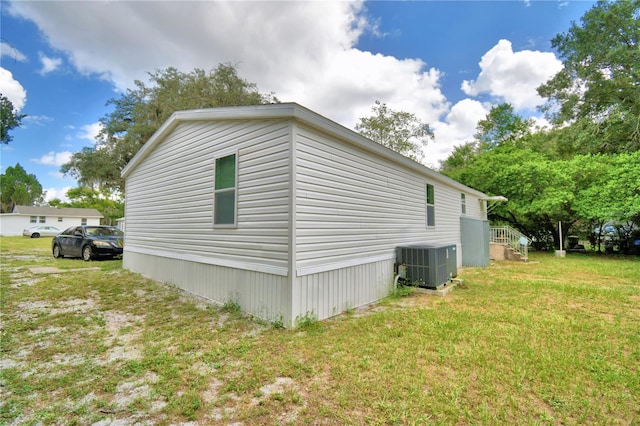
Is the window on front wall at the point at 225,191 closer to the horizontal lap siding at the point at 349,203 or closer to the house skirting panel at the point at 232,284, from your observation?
the house skirting panel at the point at 232,284

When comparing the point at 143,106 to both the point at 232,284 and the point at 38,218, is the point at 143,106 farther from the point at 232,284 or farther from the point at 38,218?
the point at 38,218

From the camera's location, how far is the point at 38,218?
106ft

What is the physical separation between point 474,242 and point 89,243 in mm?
14820

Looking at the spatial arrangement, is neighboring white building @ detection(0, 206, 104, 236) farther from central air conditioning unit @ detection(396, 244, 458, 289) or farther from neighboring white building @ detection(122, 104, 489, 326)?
central air conditioning unit @ detection(396, 244, 458, 289)

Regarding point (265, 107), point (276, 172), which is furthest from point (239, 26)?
point (276, 172)

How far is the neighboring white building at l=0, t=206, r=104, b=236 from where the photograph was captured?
3089 cm

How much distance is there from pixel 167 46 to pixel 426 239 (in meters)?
10.4

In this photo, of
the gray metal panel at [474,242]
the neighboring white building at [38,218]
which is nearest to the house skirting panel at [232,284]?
the gray metal panel at [474,242]

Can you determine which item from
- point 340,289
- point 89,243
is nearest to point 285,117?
point 340,289

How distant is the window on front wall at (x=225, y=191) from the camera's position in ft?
16.7

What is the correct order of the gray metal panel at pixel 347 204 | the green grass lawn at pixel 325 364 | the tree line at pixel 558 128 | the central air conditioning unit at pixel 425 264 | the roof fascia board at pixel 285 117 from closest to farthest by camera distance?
the green grass lawn at pixel 325 364 < the roof fascia board at pixel 285 117 < the gray metal panel at pixel 347 204 < the central air conditioning unit at pixel 425 264 < the tree line at pixel 558 128

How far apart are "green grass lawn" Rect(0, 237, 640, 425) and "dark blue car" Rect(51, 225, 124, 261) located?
6111mm

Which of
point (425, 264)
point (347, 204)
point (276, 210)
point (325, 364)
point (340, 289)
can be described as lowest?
point (325, 364)

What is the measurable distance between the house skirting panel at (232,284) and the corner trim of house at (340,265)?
290 mm
